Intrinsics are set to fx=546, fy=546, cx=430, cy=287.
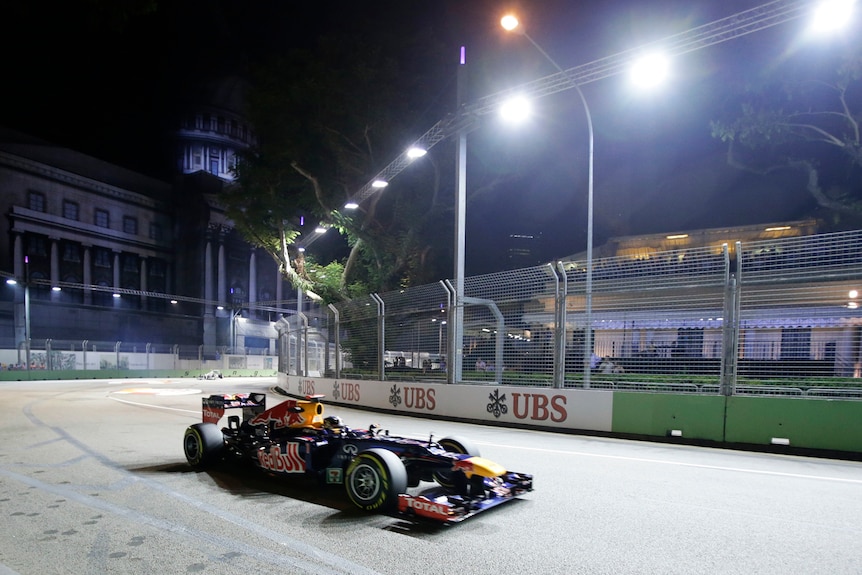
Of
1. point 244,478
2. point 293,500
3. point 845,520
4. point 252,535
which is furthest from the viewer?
point 244,478

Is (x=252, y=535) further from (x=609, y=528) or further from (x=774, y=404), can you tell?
(x=774, y=404)

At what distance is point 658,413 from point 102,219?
5565 centimetres

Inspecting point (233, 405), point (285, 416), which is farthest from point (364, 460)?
point (233, 405)

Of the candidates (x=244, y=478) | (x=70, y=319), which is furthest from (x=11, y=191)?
(x=244, y=478)

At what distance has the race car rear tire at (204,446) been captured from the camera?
6.46 meters

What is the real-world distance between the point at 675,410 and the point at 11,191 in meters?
52.8

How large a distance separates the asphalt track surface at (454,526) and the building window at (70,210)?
163 feet

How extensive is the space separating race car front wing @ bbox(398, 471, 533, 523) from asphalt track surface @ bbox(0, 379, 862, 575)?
0.14 m

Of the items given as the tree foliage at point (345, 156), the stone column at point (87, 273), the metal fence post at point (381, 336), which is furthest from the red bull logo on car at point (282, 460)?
the stone column at point (87, 273)

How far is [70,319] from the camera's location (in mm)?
48250

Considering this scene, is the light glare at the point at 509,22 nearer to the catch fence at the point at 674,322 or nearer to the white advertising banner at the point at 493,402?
the catch fence at the point at 674,322

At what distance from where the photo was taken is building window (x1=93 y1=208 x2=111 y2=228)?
5128 centimetres

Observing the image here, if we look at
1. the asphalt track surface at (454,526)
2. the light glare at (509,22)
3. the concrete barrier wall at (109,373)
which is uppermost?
the light glare at (509,22)

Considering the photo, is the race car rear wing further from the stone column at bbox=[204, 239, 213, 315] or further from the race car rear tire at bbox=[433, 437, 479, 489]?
the stone column at bbox=[204, 239, 213, 315]
